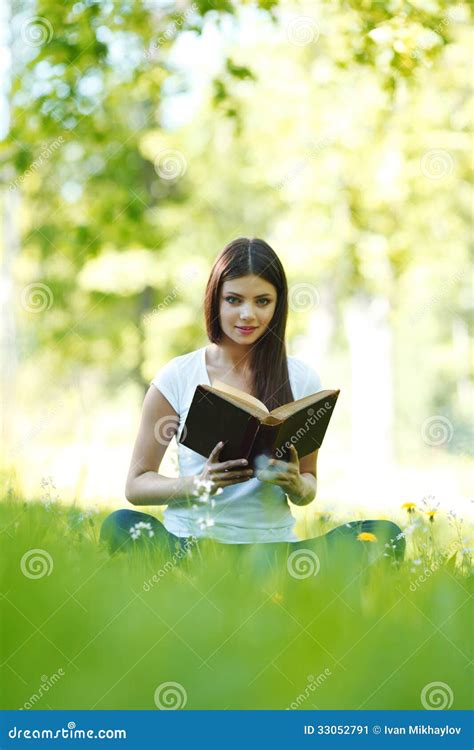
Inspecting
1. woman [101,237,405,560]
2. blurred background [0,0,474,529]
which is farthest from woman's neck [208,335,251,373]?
blurred background [0,0,474,529]

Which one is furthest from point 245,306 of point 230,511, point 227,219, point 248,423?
point 227,219

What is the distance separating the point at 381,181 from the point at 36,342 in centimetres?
492

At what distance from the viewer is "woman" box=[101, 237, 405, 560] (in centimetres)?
267

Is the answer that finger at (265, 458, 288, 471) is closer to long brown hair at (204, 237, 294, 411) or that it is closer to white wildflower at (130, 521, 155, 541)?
long brown hair at (204, 237, 294, 411)

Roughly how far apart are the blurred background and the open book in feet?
7.18

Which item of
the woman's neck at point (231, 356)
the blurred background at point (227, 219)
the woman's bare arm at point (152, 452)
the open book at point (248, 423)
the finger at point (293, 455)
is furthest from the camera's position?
the blurred background at point (227, 219)

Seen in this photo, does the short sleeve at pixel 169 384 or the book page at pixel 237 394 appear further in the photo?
the short sleeve at pixel 169 384

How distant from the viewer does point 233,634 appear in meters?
2.44

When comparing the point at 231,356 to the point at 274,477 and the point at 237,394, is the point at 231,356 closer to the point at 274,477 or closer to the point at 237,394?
the point at 237,394

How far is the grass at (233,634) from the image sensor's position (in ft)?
7.91

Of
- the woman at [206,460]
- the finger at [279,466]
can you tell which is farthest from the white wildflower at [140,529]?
the finger at [279,466]

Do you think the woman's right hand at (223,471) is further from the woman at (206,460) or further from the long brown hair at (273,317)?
the long brown hair at (273,317)
